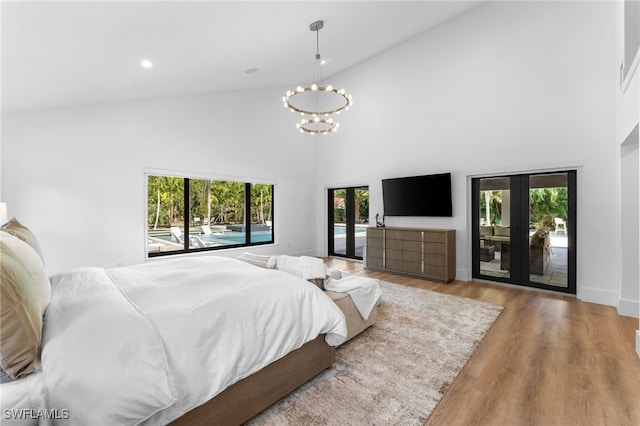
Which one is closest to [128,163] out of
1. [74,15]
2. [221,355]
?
[74,15]

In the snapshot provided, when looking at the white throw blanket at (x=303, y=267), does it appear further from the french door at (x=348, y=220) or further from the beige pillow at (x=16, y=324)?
the french door at (x=348, y=220)

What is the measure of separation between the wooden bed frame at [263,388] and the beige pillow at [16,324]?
26.8 inches

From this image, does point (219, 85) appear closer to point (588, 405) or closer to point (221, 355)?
point (221, 355)

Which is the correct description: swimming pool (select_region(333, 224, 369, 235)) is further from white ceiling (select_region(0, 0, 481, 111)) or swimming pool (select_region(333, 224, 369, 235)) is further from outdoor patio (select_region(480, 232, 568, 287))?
white ceiling (select_region(0, 0, 481, 111))

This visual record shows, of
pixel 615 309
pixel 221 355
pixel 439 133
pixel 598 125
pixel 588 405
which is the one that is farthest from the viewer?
pixel 439 133

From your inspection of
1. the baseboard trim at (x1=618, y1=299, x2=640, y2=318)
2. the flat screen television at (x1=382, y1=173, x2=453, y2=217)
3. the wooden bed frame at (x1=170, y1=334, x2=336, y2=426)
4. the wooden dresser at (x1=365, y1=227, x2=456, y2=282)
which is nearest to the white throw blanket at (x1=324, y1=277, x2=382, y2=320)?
the wooden bed frame at (x1=170, y1=334, x2=336, y2=426)

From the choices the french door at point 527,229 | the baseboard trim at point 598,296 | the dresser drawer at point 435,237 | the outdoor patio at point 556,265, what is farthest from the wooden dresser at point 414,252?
the baseboard trim at point 598,296

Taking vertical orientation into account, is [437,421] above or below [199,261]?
below

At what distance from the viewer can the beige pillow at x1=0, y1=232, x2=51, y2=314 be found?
129 centimetres

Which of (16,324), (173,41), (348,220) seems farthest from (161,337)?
(348,220)

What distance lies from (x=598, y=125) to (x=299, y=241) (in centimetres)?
598

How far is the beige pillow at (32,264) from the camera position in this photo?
1.29 meters

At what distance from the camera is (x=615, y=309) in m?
3.57

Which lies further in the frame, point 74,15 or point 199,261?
point 199,261
